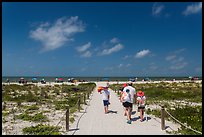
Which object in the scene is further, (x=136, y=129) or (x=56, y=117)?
(x=56, y=117)

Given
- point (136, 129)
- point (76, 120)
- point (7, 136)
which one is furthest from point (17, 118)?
point (136, 129)

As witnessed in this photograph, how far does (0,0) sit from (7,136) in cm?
491

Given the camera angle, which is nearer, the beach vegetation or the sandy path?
the sandy path

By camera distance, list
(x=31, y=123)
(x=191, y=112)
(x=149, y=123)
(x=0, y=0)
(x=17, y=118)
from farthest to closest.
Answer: (x=191, y=112) → (x=17, y=118) → (x=31, y=123) → (x=149, y=123) → (x=0, y=0)

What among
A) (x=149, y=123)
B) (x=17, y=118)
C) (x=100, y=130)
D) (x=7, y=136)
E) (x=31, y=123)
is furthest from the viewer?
(x=17, y=118)

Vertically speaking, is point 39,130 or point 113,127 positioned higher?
point 113,127

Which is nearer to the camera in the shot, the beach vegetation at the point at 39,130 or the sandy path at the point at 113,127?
the sandy path at the point at 113,127

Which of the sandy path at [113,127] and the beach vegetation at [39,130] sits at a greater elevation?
the sandy path at [113,127]

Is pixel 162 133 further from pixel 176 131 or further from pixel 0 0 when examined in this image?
pixel 0 0

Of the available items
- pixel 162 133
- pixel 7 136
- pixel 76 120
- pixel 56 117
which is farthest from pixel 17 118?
pixel 162 133

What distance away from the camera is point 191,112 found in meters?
15.2

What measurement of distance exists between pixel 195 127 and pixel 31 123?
7.61 metres

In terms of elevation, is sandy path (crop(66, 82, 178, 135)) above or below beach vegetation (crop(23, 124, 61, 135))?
above

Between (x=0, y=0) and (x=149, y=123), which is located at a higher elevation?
(x=0, y=0)
